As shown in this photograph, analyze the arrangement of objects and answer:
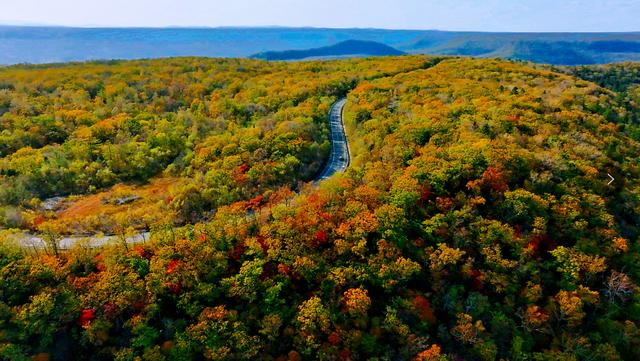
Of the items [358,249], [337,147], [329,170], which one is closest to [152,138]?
[337,147]

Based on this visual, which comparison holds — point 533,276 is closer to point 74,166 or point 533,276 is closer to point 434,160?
point 434,160

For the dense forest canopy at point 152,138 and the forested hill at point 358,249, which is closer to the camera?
the forested hill at point 358,249

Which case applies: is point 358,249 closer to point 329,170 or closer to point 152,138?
point 329,170

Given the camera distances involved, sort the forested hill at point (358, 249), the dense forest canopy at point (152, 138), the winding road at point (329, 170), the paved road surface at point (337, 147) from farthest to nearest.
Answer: the paved road surface at point (337, 147) < the dense forest canopy at point (152, 138) < the winding road at point (329, 170) < the forested hill at point (358, 249)

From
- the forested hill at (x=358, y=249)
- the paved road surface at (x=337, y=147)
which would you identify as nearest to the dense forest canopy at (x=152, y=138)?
the forested hill at (x=358, y=249)

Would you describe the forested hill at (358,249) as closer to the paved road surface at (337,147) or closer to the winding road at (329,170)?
the winding road at (329,170)

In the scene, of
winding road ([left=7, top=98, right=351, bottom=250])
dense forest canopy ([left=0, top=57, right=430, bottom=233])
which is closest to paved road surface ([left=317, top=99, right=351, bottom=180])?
Result: winding road ([left=7, top=98, right=351, bottom=250])

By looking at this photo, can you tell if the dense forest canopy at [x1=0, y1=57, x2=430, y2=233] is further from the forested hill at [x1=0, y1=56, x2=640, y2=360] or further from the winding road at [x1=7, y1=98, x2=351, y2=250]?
the winding road at [x1=7, y1=98, x2=351, y2=250]

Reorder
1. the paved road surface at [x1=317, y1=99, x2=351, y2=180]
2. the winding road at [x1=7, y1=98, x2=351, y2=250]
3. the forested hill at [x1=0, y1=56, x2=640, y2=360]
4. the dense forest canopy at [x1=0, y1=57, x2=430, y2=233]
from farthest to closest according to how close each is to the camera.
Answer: the paved road surface at [x1=317, y1=99, x2=351, y2=180] < the dense forest canopy at [x1=0, y1=57, x2=430, y2=233] < the winding road at [x1=7, y1=98, x2=351, y2=250] < the forested hill at [x1=0, y1=56, x2=640, y2=360]
